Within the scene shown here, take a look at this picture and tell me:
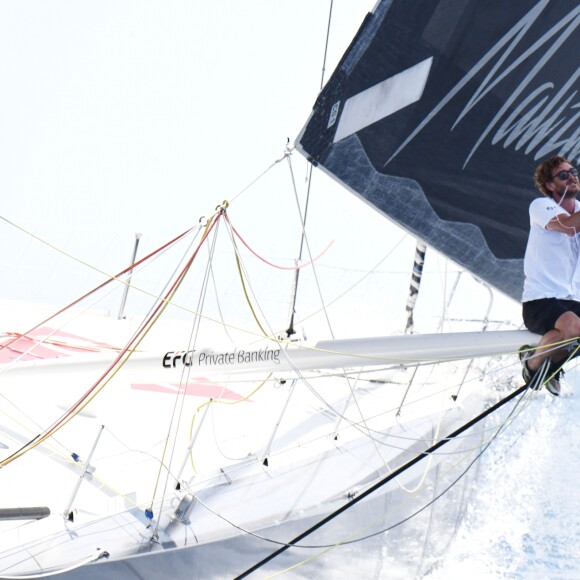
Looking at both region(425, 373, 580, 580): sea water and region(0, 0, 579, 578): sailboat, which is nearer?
region(0, 0, 579, 578): sailboat

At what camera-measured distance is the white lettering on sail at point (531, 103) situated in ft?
7.34

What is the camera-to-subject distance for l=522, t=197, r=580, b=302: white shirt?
2059 millimetres

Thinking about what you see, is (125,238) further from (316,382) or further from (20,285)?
(316,382)

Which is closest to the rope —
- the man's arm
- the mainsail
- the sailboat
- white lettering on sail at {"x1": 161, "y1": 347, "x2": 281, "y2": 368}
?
→ the sailboat

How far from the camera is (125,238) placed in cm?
543

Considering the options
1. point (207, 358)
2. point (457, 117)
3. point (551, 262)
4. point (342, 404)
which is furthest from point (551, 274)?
point (342, 404)

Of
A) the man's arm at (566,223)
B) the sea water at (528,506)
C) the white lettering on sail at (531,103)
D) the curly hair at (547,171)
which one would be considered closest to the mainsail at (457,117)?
the white lettering on sail at (531,103)

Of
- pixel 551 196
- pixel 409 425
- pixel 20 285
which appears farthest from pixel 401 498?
pixel 20 285

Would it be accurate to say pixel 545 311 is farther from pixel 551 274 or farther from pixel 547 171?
pixel 547 171

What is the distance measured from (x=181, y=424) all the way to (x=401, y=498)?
0.71m

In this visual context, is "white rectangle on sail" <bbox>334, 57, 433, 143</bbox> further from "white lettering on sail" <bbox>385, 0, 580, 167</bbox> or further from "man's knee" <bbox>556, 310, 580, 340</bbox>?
"man's knee" <bbox>556, 310, 580, 340</bbox>

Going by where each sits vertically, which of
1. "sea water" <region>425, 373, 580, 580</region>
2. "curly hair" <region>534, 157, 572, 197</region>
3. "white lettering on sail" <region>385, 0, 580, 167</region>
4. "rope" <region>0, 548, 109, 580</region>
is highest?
"white lettering on sail" <region>385, 0, 580, 167</region>

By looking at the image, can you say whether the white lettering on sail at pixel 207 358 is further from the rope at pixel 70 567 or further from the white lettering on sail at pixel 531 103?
the white lettering on sail at pixel 531 103

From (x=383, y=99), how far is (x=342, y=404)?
119cm
